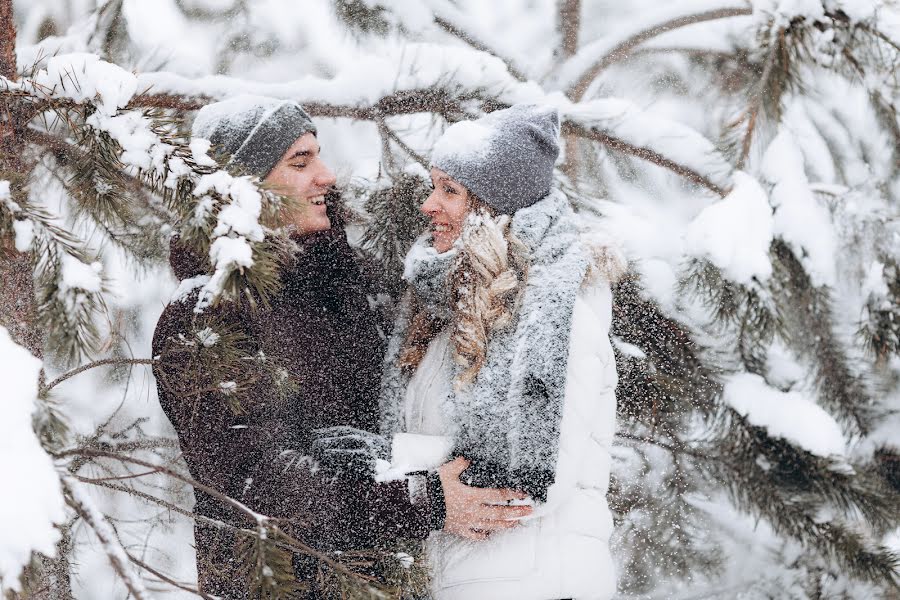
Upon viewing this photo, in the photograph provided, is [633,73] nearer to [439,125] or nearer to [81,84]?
[439,125]

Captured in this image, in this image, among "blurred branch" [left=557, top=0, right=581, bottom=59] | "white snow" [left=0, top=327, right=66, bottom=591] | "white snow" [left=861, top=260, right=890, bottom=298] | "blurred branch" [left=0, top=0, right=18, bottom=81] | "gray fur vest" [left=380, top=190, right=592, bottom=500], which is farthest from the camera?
"blurred branch" [left=557, top=0, right=581, bottom=59]

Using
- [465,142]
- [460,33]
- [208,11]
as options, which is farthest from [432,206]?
[208,11]

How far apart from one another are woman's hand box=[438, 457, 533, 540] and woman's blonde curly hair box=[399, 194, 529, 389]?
19 cm

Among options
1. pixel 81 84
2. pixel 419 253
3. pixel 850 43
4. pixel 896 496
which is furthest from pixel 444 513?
pixel 896 496

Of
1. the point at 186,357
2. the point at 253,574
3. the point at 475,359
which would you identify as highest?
the point at 475,359

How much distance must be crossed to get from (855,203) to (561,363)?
1429 mm

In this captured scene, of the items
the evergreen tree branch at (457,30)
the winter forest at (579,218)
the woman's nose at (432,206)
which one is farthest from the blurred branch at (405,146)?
the evergreen tree branch at (457,30)

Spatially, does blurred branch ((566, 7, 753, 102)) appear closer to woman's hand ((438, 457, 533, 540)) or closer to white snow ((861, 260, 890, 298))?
white snow ((861, 260, 890, 298))

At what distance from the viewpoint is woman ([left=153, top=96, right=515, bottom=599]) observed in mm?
1517

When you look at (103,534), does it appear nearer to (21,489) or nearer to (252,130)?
(21,489)

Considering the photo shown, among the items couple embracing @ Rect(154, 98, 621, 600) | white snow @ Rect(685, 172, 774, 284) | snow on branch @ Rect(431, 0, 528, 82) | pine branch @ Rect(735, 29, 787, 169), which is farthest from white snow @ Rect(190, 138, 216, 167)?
snow on branch @ Rect(431, 0, 528, 82)

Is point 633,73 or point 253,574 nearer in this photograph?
point 253,574

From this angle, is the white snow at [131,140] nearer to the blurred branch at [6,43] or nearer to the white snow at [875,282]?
the blurred branch at [6,43]

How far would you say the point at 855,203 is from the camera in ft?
7.95
